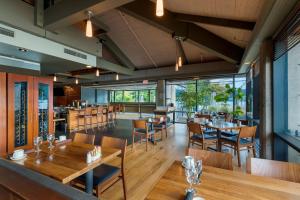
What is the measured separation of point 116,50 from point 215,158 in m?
6.53

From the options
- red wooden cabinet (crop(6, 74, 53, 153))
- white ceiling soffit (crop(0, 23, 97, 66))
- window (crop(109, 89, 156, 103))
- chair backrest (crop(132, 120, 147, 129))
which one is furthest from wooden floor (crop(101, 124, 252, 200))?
window (crop(109, 89, 156, 103))

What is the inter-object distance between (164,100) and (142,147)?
4.07 metres

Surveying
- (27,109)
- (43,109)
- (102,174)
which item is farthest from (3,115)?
(102,174)

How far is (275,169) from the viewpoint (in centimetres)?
132

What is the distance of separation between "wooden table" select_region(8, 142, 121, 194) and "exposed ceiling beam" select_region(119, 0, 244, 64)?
119 inches

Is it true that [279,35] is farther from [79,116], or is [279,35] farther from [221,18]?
[79,116]

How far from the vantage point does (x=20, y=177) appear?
0.76m

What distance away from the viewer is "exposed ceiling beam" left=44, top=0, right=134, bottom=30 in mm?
2195

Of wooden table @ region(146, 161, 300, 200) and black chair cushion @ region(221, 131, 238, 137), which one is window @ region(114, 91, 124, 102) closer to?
black chair cushion @ region(221, 131, 238, 137)

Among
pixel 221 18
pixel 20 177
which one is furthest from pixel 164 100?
pixel 20 177

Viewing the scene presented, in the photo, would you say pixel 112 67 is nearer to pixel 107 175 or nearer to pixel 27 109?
pixel 27 109

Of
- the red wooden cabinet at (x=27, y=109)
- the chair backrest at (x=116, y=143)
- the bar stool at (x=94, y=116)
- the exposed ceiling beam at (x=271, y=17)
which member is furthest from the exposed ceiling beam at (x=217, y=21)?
the bar stool at (x=94, y=116)

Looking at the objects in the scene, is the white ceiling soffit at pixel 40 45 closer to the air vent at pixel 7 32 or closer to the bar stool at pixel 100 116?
the air vent at pixel 7 32

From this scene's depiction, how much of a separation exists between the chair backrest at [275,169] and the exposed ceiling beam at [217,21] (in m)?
2.66
